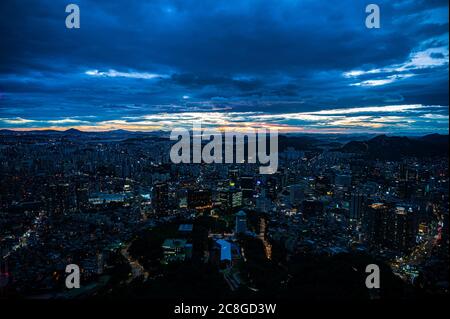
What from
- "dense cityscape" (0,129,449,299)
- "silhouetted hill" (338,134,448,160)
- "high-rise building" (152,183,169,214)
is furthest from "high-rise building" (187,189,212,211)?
"silhouetted hill" (338,134,448,160)

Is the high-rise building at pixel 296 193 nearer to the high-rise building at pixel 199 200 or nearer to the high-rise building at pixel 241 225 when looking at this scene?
the high-rise building at pixel 199 200

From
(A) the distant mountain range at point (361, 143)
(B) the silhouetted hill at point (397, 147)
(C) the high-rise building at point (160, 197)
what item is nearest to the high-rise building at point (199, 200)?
(C) the high-rise building at point (160, 197)

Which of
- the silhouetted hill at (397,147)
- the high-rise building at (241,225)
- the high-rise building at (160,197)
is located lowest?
the high-rise building at (241,225)

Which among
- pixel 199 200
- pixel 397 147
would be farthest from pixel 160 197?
pixel 397 147

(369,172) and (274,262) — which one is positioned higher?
(369,172)

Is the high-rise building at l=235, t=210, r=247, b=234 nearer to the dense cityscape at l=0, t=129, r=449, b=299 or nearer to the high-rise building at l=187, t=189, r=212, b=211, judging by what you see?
the dense cityscape at l=0, t=129, r=449, b=299

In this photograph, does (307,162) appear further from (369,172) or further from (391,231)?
(391,231)
